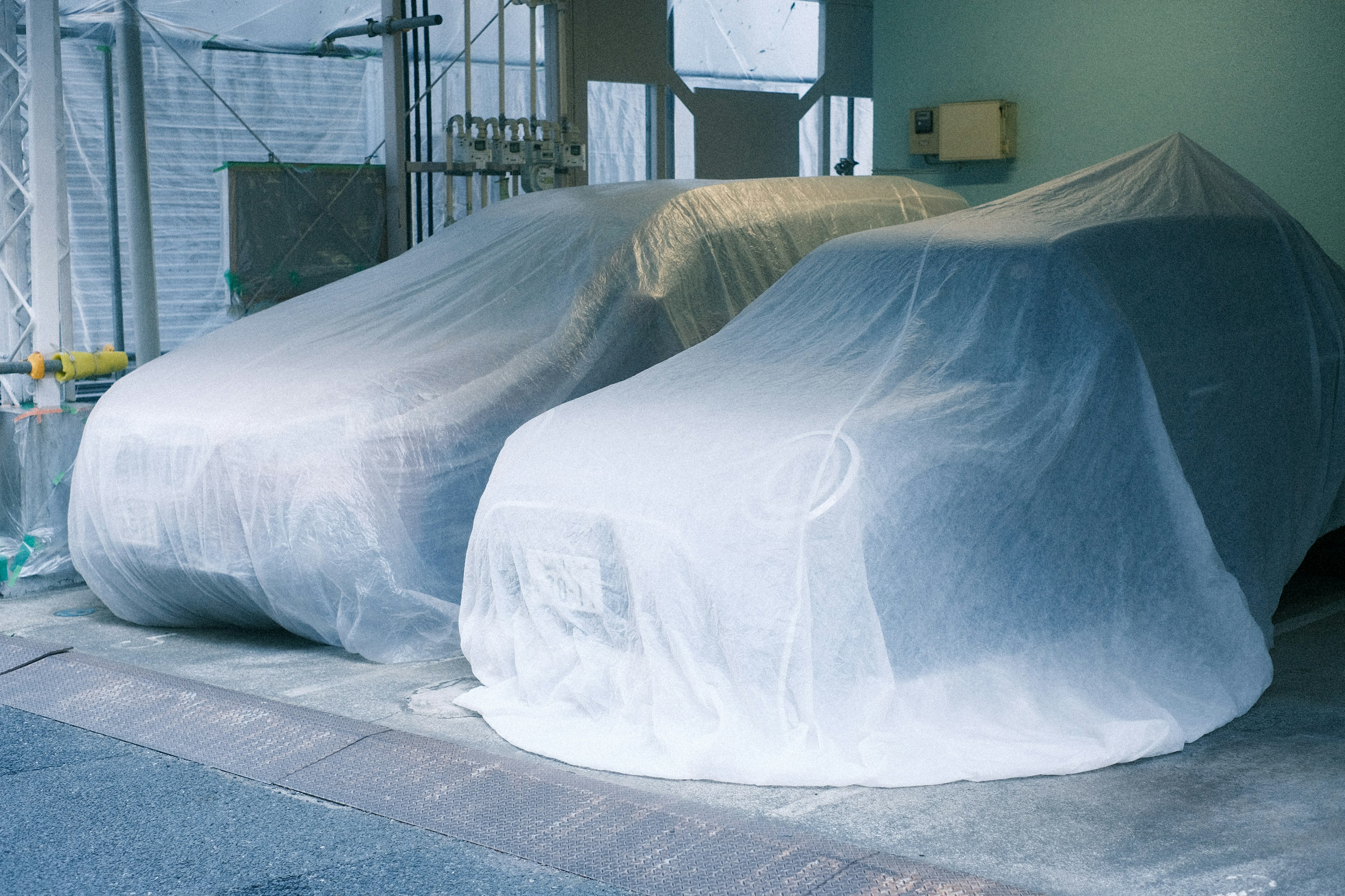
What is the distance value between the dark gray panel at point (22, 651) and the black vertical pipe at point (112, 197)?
456 centimetres

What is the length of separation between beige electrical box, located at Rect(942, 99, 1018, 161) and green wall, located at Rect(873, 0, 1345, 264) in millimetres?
64

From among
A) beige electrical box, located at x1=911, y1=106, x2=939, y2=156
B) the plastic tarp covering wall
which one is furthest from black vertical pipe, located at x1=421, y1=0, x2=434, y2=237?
beige electrical box, located at x1=911, y1=106, x2=939, y2=156

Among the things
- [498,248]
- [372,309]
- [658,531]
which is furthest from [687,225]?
[658,531]

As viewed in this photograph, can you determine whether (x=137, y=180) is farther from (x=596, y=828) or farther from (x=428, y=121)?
(x=596, y=828)

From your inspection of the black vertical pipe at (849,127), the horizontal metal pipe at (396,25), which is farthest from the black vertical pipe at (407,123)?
the black vertical pipe at (849,127)

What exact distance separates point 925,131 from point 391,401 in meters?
4.77

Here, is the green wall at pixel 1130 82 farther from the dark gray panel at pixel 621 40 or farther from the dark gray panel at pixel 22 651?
the dark gray panel at pixel 22 651

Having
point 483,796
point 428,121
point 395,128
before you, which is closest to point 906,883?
point 483,796

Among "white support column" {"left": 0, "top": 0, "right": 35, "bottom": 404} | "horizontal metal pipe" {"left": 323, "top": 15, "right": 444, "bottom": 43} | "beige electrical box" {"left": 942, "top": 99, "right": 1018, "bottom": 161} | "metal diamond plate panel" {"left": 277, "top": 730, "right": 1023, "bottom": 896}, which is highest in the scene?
"horizontal metal pipe" {"left": 323, "top": 15, "right": 444, "bottom": 43}

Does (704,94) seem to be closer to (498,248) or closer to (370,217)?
(370,217)

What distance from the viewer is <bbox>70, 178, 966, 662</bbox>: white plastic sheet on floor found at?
15.2ft

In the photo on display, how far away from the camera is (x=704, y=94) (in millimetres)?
11367

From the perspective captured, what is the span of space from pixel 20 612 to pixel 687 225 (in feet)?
9.87

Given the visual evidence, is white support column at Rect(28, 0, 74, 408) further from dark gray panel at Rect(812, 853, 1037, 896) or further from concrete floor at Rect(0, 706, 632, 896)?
dark gray panel at Rect(812, 853, 1037, 896)
